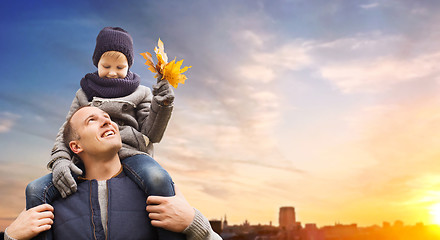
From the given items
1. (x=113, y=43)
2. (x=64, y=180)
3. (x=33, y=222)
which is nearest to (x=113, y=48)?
(x=113, y=43)

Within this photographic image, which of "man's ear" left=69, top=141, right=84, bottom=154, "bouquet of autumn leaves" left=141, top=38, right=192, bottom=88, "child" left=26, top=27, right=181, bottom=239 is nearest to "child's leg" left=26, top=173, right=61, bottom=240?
"child" left=26, top=27, right=181, bottom=239

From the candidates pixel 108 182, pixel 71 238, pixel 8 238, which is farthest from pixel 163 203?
pixel 8 238

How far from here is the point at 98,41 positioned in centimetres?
523

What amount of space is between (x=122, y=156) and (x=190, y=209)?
891 mm

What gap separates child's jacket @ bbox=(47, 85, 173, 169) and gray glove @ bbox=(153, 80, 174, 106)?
3.0 inches

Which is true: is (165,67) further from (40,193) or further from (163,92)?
(40,193)

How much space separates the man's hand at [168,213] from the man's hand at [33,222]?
35.8 inches

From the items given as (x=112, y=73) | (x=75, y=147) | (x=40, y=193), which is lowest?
(x=40, y=193)

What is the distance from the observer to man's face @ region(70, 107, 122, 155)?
452cm

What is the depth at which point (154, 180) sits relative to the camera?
4410 mm

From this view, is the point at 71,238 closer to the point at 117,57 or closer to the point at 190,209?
the point at 190,209

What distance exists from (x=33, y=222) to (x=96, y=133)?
981 mm

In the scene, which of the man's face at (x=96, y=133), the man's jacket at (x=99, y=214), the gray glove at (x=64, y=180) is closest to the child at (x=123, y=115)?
the gray glove at (x=64, y=180)

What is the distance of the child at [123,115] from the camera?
441 cm
